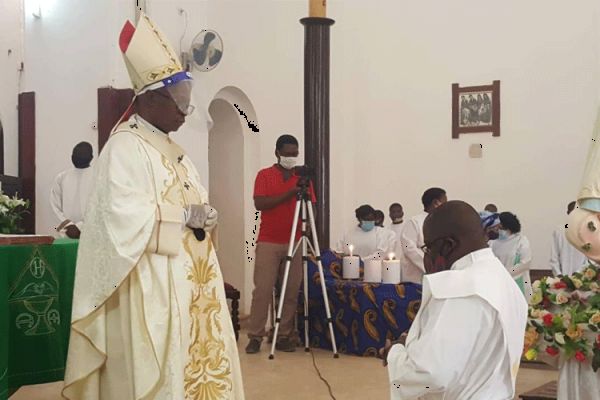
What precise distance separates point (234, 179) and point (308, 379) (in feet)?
16.4

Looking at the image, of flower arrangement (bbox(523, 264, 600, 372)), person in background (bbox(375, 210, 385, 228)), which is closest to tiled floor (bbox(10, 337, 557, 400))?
flower arrangement (bbox(523, 264, 600, 372))

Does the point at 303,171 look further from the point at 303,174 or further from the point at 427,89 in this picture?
the point at 427,89

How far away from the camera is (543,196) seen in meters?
9.80

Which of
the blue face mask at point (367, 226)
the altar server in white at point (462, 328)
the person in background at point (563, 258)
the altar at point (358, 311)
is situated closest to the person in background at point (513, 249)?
the person in background at point (563, 258)

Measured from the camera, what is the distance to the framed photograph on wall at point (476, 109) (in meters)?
10.1

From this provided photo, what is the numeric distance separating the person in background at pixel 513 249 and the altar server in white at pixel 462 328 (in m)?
6.00

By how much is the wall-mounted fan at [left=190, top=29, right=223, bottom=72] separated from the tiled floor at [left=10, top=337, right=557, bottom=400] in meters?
3.27

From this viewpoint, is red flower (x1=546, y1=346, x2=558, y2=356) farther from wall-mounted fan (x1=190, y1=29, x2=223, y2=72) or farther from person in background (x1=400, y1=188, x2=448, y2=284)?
wall-mounted fan (x1=190, y1=29, x2=223, y2=72)

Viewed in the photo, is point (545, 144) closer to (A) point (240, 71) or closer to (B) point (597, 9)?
(B) point (597, 9)

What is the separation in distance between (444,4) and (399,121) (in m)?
1.67

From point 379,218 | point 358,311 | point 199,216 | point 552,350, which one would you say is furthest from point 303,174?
point 379,218

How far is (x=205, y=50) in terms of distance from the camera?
27.5 ft

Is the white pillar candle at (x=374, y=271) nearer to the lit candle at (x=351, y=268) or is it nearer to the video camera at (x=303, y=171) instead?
the lit candle at (x=351, y=268)

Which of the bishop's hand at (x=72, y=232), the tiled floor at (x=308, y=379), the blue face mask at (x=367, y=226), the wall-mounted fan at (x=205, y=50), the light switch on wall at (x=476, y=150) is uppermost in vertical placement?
the wall-mounted fan at (x=205, y=50)
